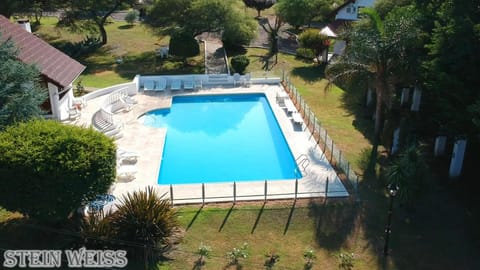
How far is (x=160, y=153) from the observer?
79.3ft

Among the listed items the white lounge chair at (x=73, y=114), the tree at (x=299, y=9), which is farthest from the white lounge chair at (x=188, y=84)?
the tree at (x=299, y=9)

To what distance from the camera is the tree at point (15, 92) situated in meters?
19.4

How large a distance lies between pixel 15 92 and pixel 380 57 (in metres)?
15.8

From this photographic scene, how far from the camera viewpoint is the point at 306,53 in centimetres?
4153

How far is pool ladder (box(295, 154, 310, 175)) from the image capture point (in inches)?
894

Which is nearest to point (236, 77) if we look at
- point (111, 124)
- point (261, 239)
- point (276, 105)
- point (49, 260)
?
point (276, 105)

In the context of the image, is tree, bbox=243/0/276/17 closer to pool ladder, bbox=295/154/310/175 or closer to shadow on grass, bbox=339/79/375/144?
shadow on grass, bbox=339/79/375/144

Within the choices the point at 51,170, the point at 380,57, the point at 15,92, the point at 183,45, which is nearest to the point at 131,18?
the point at 183,45

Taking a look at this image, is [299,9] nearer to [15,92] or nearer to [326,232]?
[15,92]

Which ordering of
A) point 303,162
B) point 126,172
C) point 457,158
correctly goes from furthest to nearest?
point 303,162 < point 126,172 < point 457,158

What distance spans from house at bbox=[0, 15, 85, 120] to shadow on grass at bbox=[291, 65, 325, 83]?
1733cm

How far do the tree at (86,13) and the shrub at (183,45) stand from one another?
977cm

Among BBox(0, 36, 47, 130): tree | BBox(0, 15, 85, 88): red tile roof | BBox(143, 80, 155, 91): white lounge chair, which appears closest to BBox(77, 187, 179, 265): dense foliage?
BBox(0, 36, 47, 130): tree

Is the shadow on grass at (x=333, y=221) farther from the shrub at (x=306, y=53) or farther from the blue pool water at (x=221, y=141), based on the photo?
the shrub at (x=306, y=53)
